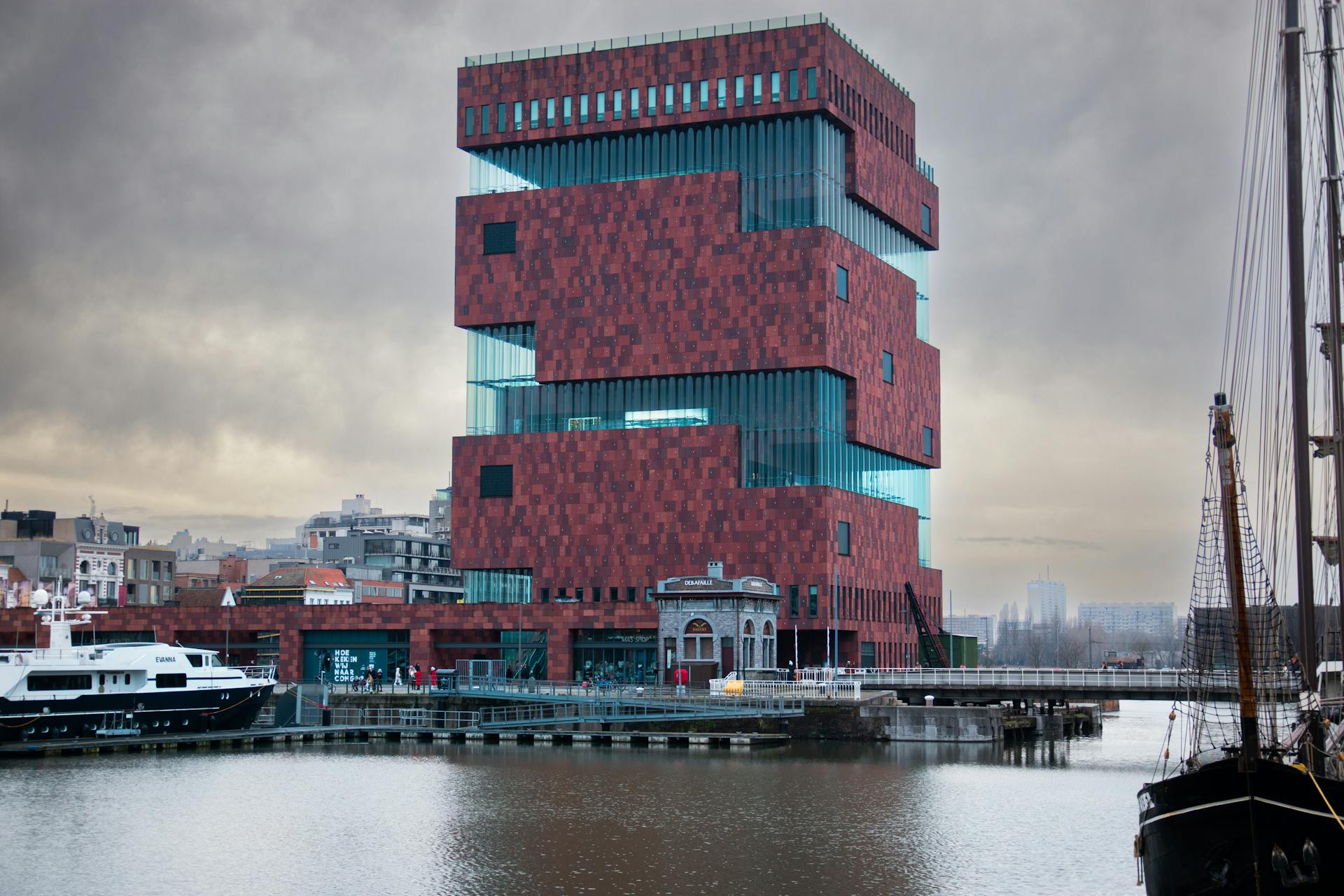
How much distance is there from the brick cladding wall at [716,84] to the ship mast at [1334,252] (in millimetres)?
89699

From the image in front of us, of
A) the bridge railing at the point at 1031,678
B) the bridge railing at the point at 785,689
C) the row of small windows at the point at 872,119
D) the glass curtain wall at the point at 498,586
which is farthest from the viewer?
the glass curtain wall at the point at 498,586

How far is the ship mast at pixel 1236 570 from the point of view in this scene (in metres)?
37.2

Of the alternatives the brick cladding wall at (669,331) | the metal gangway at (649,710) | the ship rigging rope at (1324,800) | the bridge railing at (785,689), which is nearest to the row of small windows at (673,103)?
the brick cladding wall at (669,331)

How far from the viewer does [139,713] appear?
327 feet

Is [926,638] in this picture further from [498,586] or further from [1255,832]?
[1255,832]

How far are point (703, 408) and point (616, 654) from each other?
73.2 ft

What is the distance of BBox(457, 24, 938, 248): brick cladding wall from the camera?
5531 inches

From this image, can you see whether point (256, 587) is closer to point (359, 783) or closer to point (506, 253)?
point (506, 253)

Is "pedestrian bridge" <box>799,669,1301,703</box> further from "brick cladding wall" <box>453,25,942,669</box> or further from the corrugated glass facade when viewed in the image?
the corrugated glass facade

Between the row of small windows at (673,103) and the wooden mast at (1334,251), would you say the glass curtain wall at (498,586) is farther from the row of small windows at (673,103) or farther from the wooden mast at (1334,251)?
the wooden mast at (1334,251)

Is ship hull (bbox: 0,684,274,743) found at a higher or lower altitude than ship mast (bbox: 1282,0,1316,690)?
lower

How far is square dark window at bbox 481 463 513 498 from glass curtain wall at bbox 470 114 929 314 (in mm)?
25704

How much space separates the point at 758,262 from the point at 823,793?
72614 mm

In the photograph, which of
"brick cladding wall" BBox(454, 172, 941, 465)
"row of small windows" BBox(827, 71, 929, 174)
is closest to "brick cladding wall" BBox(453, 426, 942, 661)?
"brick cladding wall" BBox(454, 172, 941, 465)
